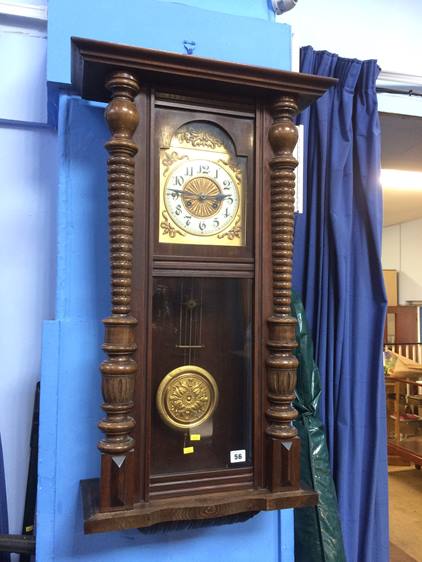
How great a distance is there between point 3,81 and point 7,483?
3.49ft

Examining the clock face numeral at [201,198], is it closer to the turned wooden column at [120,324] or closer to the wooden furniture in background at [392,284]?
the turned wooden column at [120,324]

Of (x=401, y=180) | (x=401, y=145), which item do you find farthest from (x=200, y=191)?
(x=401, y=180)

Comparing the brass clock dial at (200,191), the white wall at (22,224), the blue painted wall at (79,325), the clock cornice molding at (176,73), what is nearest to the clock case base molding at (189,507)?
the blue painted wall at (79,325)

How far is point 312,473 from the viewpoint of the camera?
3.57 feet

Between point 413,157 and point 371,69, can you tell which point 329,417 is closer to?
point 371,69

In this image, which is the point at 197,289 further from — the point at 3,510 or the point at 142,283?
the point at 3,510

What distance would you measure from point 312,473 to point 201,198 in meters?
0.76

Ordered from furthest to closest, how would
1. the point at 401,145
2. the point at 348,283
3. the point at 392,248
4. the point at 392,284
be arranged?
1. the point at 392,248
2. the point at 392,284
3. the point at 401,145
4. the point at 348,283

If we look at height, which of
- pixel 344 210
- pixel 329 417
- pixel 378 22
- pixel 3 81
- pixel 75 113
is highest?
pixel 378 22

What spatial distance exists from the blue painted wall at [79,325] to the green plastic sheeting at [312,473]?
0.87 feet

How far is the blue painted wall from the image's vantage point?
91cm

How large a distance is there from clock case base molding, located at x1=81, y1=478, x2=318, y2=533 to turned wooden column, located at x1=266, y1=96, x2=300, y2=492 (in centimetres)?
3

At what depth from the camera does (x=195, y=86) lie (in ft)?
2.73

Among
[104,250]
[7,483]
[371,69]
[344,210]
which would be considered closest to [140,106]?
[104,250]
